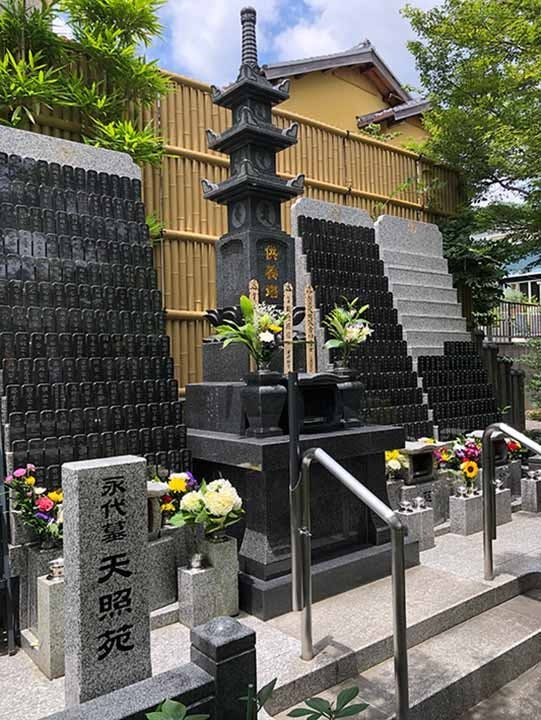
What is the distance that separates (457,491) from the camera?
5.50 metres

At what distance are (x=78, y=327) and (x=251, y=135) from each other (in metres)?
2.47

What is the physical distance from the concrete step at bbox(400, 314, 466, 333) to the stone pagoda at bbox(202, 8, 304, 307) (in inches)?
104

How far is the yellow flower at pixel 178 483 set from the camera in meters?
3.87

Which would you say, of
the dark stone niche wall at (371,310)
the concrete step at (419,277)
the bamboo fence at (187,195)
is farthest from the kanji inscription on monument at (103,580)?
the concrete step at (419,277)

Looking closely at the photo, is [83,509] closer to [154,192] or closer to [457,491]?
[457,491]

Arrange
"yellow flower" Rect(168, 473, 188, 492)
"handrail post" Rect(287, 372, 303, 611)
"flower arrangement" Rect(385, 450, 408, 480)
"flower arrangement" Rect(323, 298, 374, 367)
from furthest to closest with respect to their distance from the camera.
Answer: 1. "flower arrangement" Rect(385, 450, 408, 480)
2. "flower arrangement" Rect(323, 298, 374, 367)
3. "yellow flower" Rect(168, 473, 188, 492)
4. "handrail post" Rect(287, 372, 303, 611)

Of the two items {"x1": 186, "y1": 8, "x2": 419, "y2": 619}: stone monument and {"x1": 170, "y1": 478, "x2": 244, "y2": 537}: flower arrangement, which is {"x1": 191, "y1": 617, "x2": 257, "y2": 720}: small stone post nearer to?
{"x1": 170, "y1": 478, "x2": 244, "y2": 537}: flower arrangement

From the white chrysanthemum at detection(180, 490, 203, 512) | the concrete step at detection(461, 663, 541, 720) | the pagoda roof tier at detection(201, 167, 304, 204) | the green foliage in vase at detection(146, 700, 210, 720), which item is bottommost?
the concrete step at detection(461, 663, 541, 720)

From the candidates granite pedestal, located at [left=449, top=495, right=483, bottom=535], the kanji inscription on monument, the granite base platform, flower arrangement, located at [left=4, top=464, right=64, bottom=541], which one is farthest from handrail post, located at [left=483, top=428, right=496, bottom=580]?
flower arrangement, located at [left=4, top=464, right=64, bottom=541]

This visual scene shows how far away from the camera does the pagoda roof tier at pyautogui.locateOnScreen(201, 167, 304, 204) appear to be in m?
5.18

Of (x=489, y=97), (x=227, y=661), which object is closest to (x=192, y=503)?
(x=227, y=661)

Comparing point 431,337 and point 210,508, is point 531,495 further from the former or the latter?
point 210,508

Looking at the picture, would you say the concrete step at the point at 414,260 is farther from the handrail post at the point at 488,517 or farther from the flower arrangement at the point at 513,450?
the handrail post at the point at 488,517

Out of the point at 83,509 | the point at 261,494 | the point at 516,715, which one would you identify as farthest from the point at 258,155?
the point at 516,715
